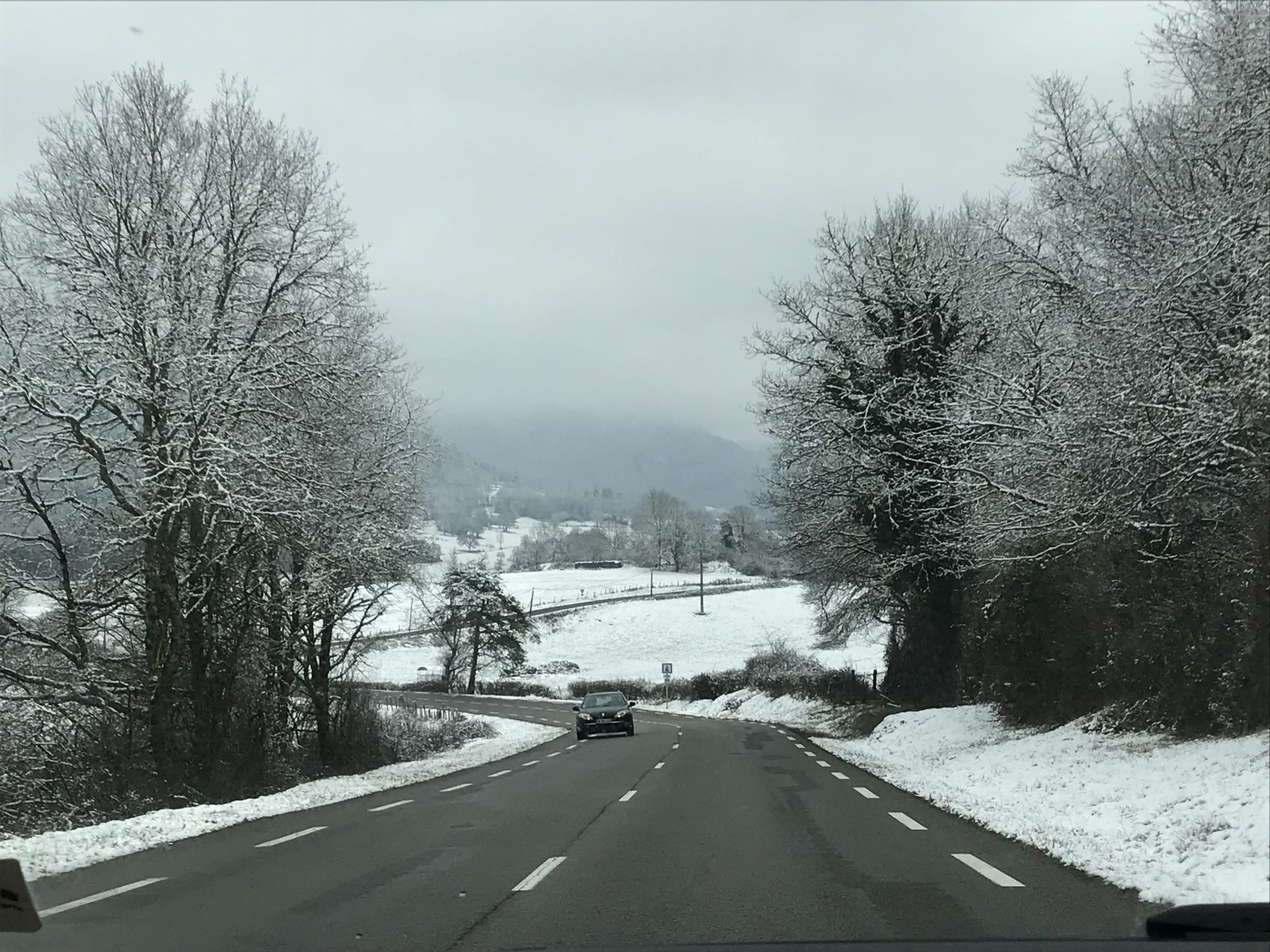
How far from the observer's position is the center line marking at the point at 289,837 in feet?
36.7

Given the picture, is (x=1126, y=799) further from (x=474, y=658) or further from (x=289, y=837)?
(x=474, y=658)

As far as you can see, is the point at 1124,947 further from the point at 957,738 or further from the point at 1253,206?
the point at 957,738

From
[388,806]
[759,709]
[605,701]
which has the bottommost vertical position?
[759,709]

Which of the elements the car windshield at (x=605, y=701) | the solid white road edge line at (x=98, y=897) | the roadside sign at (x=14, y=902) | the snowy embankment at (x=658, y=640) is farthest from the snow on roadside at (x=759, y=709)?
the roadside sign at (x=14, y=902)

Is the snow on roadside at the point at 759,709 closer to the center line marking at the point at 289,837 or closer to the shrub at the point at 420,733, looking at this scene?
the shrub at the point at 420,733

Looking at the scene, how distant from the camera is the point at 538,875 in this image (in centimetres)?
876

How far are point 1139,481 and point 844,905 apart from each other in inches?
313

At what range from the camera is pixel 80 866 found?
32.2 feet

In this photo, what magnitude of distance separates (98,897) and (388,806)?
22.7 feet

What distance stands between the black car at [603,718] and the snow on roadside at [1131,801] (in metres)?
17.5

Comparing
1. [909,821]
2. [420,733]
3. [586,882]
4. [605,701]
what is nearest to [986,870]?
[586,882]

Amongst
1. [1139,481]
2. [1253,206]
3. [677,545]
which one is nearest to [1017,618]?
[1139,481]

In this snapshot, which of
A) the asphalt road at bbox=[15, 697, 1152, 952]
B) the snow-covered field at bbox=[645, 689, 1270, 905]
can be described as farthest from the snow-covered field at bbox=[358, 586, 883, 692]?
the asphalt road at bbox=[15, 697, 1152, 952]

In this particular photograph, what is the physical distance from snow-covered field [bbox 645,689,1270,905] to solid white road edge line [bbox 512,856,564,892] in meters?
4.15
